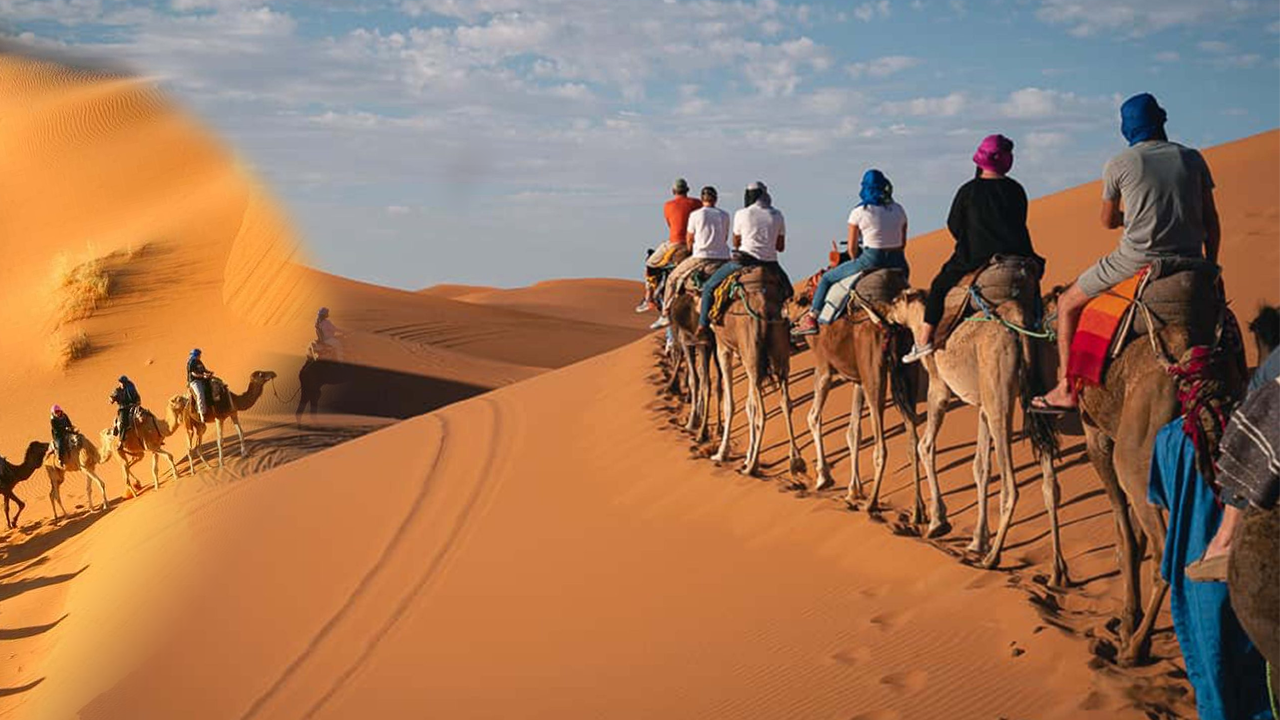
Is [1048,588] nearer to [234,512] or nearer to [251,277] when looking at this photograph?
[234,512]

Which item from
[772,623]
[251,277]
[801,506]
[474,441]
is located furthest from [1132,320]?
[251,277]

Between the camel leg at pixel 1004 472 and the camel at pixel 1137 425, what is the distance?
1588mm

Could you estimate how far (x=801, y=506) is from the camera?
12383mm

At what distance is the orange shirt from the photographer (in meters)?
18.9

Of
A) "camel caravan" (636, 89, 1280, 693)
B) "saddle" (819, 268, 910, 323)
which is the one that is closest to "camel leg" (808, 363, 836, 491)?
"camel caravan" (636, 89, 1280, 693)

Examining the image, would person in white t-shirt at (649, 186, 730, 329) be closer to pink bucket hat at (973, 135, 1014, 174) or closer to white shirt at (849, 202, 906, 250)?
white shirt at (849, 202, 906, 250)

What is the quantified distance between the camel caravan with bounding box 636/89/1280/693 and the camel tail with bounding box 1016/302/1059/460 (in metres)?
0.01

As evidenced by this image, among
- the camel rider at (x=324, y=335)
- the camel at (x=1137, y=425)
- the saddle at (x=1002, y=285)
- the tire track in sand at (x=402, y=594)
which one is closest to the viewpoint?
the camel at (x=1137, y=425)

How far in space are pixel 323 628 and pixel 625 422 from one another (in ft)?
22.7

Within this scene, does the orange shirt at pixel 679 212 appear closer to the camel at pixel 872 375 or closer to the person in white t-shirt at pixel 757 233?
the person in white t-shirt at pixel 757 233

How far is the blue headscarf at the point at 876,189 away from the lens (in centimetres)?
1212

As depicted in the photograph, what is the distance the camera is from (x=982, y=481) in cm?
1053

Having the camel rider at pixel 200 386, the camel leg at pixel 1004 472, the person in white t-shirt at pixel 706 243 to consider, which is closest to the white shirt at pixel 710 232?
the person in white t-shirt at pixel 706 243

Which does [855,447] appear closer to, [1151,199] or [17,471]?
[1151,199]
